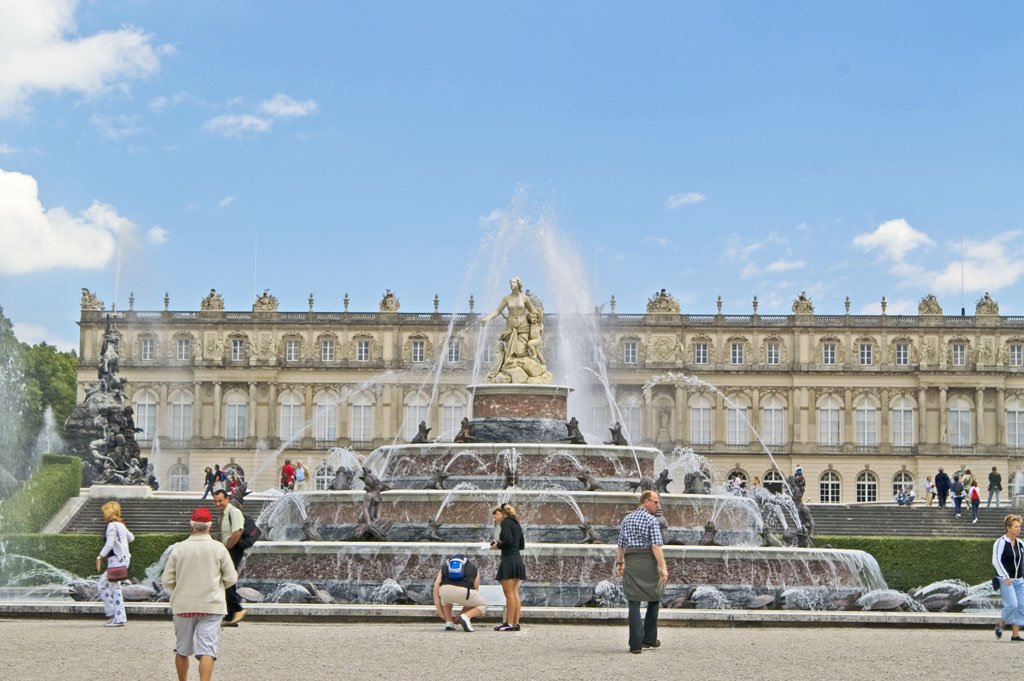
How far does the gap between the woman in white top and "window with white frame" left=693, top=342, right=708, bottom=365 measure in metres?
65.0

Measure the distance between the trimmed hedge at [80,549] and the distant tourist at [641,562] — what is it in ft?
49.7

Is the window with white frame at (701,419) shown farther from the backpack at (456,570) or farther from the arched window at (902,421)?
the backpack at (456,570)

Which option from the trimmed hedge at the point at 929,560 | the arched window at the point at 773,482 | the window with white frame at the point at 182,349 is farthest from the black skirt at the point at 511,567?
the window with white frame at the point at 182,349

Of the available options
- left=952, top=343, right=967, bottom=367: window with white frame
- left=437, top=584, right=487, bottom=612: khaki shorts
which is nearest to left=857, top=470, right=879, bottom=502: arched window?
left=952, top=343, right=967, bottom=367: window with white frame

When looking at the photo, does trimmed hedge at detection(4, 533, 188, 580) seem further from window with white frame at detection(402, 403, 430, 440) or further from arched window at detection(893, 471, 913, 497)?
arched window at detection(893, 471, 913, 497)

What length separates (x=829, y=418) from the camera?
80.8m

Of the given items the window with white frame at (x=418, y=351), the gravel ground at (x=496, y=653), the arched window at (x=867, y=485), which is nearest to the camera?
the gravel ground at (x=496, y=653)

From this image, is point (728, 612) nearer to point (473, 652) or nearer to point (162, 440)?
point (473, 652)

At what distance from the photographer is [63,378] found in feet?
284

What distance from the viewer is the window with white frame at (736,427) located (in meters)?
80.6

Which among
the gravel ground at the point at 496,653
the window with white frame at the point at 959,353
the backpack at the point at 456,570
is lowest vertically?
the gravel ground at the point at 496,653

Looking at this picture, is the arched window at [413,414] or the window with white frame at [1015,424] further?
the arched window at [413,414]

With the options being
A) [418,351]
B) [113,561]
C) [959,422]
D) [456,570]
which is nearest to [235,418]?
[418,351]

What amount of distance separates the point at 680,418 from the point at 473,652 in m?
67.2
